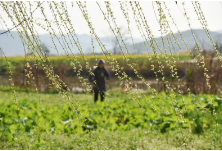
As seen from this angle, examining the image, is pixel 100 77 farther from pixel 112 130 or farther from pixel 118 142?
pixel 118 142

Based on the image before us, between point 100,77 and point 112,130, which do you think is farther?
point 100,77

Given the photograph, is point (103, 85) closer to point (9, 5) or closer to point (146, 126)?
point (146, 126)

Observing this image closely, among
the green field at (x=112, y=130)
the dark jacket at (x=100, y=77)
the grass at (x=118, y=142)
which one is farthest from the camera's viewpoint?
the dark jacket at (x=100, y=77)

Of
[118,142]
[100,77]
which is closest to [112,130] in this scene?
[118,142]

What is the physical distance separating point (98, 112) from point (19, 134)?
1647mm

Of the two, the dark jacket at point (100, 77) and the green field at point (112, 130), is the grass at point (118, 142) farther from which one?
the dark jacket at point (100, 77)

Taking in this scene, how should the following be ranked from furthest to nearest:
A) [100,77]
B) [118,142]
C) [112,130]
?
[100,77]
[112,130]
[118,142]

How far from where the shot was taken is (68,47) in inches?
67.3

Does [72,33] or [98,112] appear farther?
[98,112]

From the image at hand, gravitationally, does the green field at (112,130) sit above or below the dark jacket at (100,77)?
below

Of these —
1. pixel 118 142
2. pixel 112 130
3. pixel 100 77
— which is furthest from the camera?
pixel 100 77

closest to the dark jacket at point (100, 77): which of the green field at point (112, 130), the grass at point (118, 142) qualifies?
the green field at point (112, 130)

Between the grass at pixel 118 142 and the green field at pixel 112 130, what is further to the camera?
the green field at pixel 112 130

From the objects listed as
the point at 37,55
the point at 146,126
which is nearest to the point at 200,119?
the point at 146,126
